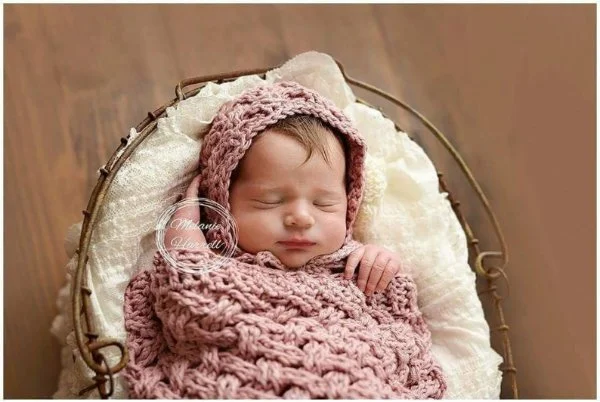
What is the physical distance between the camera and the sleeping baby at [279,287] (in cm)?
98

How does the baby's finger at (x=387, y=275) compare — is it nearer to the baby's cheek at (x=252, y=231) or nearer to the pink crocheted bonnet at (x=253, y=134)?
the pink crocheted bonnet at (x=253, y=134)

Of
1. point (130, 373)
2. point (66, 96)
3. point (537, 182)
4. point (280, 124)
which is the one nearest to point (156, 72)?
point (66, 96)

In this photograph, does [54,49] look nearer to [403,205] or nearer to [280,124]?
[280,124]

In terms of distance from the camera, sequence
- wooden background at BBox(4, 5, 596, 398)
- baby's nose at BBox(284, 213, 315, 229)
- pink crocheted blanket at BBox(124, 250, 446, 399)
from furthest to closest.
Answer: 1. wooden background at BBox(4, 5, 596, 398)
2. baby's nose at BBox(284, 213, 315, 229)
3. pink crocheted blanket at BBox(124, 250, 446, 399)

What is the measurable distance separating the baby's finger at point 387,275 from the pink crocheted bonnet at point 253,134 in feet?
0.28

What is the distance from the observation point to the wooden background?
1420 mm

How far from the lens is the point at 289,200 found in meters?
1.10

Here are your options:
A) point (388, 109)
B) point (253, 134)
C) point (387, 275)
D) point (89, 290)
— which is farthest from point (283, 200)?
point (388, 109)

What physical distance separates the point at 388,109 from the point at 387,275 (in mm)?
598

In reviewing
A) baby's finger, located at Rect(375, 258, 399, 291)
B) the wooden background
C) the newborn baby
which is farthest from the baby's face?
the wooden background

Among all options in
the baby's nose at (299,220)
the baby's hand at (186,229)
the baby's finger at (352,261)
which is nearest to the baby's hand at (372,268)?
the baby's finger at (352,261)

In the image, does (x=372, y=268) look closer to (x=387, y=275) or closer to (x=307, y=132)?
(x=387, y=275)

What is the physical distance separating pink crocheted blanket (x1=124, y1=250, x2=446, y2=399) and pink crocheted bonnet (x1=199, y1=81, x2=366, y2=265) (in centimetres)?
10

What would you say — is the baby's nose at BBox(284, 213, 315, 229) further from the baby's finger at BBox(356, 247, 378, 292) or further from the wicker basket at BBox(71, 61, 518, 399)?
the wicker basket at BBox(71, 61, 518, 399)
